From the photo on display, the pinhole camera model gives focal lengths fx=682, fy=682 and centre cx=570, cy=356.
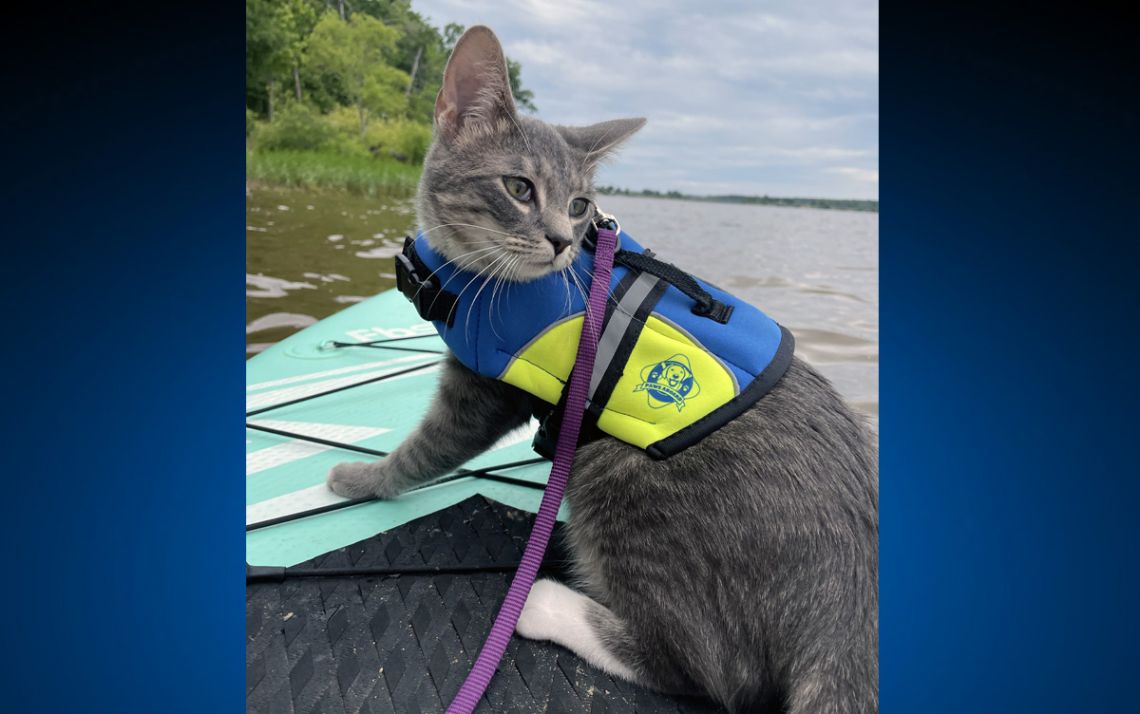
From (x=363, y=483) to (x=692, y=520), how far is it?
748 mm

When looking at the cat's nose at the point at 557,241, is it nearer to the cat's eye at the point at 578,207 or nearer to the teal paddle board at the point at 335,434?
the cat's eye at the point at 578,207

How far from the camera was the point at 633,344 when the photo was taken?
41.1 inches

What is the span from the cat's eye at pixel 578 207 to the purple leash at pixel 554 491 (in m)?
0.11

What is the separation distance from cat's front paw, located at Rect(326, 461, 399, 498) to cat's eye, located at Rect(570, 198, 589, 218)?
0.67 meters

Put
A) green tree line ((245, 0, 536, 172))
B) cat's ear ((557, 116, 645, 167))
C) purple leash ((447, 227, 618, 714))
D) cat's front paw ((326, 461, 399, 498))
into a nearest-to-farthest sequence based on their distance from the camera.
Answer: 1. purple leash ((447, 227, 618, 714))
2. cat's ear ((557, 116, 645, 167))
3. cat's front paw ((326, 461, 399, 498))
4. green tree line ((245, 0, 536, 172))

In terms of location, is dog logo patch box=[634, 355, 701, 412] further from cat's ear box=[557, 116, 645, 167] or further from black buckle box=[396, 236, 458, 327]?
cat's ear box=[557, 116, 645, 167]

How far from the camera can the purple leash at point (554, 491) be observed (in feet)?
2.87

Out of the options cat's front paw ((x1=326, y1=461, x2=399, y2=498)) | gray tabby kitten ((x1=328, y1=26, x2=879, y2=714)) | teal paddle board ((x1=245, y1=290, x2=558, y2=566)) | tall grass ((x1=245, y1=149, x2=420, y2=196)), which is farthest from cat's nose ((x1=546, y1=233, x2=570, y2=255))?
tall grass ((x1=245, y1=149, x2=420, y2=196))

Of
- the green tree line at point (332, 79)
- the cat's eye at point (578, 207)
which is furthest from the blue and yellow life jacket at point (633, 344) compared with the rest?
the green tree line at point (332, 79)

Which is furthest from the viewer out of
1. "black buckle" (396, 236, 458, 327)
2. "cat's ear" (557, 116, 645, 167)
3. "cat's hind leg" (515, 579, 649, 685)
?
"cat's ear" (557, 116, 645, 167)

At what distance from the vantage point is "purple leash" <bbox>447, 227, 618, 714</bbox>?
87cm
